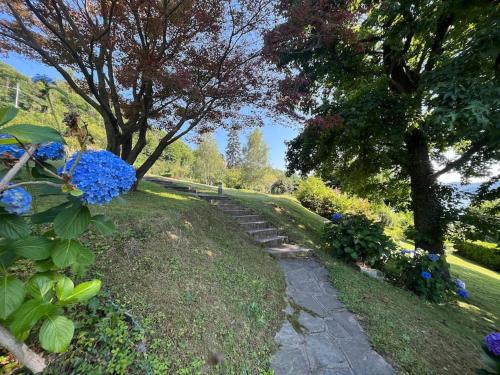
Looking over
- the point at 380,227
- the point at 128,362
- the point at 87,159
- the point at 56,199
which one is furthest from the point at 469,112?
the point at 56,199

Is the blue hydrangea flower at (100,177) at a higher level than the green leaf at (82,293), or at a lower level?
higher

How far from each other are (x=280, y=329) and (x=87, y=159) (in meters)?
2.46

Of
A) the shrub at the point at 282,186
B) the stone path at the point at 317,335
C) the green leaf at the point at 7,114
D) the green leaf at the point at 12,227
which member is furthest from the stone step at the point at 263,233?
the shrub at the point at 282,186

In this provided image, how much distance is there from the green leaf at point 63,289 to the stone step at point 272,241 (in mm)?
3782

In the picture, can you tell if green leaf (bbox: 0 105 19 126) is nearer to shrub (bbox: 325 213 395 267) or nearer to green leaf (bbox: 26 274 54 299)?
green leaf (bbox: 26 274 54 299)

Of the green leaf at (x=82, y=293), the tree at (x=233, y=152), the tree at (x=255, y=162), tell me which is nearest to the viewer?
the green leaf at (x=82, y=293)

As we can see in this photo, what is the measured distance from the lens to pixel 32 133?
3.11 ft

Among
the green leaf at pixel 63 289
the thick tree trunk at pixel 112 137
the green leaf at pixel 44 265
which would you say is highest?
the thick tree trunk at pixel 112 137

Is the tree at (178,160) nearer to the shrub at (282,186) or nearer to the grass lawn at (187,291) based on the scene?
the shrub at (282,186)

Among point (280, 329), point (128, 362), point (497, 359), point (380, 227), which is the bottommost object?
point (280, 329)

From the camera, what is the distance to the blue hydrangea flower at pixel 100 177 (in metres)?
1.09

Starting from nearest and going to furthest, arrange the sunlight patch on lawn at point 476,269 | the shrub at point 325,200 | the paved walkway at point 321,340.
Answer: the paved walkway at point 321,340, the sunlight patch on lawn at point 476,269, the shrub at point 325,200

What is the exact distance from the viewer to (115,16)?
374 centimetres

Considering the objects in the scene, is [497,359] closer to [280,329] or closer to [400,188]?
[280,329]
